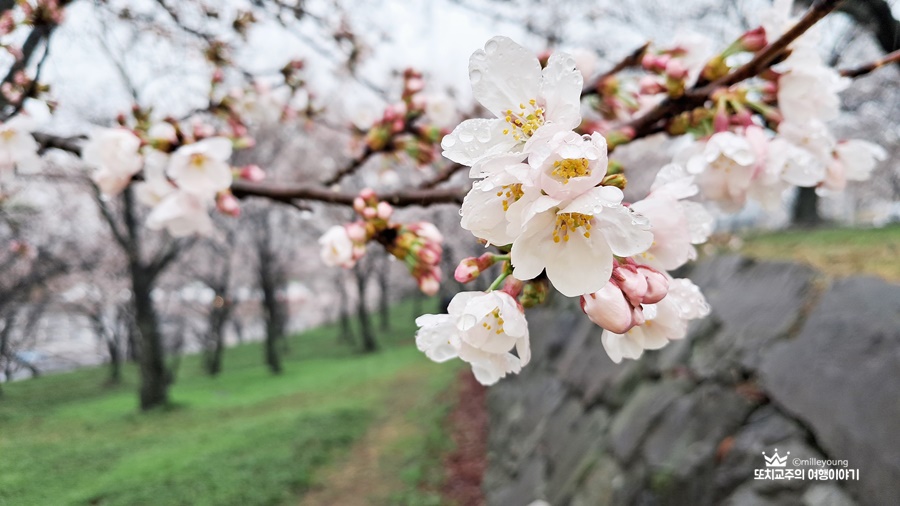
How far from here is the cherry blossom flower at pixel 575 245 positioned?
41 cm

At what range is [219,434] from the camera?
382 cm

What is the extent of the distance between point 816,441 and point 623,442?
111 cm

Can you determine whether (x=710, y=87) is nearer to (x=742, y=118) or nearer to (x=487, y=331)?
(x=742, y=118)

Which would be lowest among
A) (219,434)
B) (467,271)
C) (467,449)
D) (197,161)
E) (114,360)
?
(467,449)

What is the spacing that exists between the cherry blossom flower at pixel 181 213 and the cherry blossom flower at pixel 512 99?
2.62 feet

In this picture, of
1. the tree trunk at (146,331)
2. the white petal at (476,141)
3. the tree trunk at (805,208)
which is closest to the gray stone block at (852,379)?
the white petal at (476,141)

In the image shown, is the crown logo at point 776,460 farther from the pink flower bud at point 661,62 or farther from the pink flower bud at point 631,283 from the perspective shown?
the pink flower bud at point 631,283

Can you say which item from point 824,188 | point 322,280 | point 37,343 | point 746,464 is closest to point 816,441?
point 746,464

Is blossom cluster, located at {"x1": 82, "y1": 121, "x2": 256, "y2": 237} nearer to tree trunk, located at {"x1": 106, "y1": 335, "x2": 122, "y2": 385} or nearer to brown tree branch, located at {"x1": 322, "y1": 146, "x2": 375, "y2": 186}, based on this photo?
brown tree branch, located at {"x1": 322, "y1": 146, "x2": 375, "y2": 186}

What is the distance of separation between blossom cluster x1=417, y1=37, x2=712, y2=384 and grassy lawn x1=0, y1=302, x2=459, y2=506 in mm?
302

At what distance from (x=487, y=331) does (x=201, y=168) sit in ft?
2.75

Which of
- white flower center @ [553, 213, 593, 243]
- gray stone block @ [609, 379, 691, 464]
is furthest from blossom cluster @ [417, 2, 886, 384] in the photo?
gray stone block @ [609, 379, 691, 464]

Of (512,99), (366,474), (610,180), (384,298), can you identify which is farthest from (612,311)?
(384,298)

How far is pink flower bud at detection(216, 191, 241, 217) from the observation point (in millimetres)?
1038
